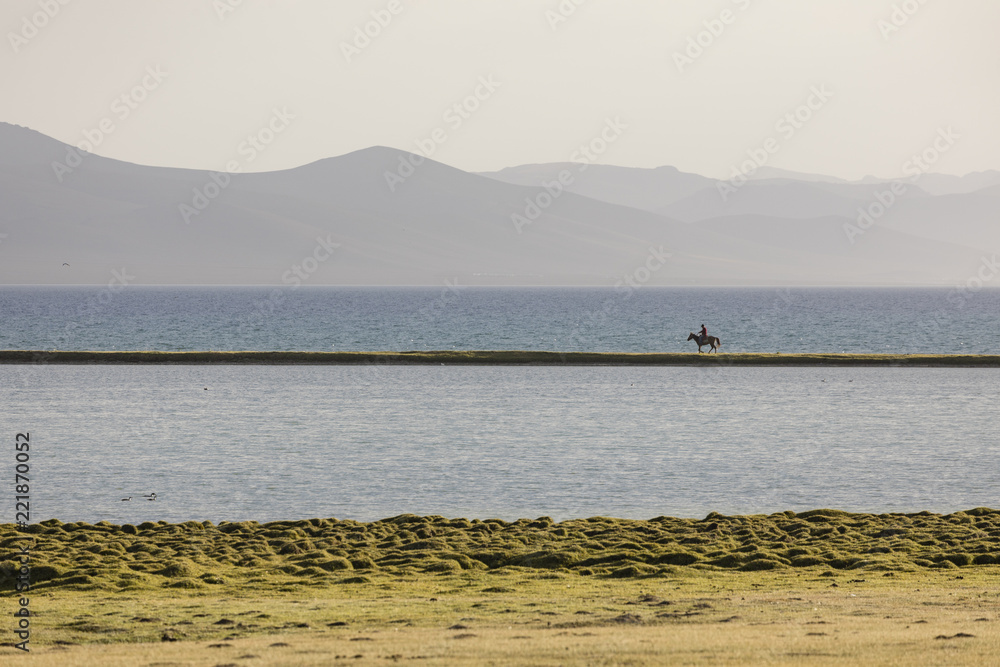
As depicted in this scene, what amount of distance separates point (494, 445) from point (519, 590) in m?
13.8

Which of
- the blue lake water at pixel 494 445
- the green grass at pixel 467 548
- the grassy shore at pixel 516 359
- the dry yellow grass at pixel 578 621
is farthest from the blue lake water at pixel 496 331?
the dry yellow grass at pixel 578 621

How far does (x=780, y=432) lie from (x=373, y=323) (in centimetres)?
8502

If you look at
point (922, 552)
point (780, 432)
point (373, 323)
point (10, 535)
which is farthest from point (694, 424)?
point (373, 323)

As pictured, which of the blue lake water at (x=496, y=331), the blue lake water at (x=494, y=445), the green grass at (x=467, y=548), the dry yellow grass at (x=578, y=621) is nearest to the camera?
the dry yellow grass at (x=578, y=621)

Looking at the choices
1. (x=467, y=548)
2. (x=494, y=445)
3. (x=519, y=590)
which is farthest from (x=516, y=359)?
(x=519, y=590)

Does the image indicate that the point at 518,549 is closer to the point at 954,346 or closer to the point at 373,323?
the point at 954,346

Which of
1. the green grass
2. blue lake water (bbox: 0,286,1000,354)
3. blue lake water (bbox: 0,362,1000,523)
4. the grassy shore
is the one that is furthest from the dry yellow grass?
blue lake water (bbox: 0,286,1000,354)

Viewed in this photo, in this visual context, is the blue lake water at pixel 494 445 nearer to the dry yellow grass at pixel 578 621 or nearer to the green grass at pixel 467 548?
the green grass at pixel 467 548

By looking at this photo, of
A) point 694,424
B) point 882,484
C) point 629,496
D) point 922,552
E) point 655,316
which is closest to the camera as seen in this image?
point 922,552

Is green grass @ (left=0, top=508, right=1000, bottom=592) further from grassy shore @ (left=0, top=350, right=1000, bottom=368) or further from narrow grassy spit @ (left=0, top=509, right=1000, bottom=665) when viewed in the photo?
grassy shore @ (left=0, top=350, right=1000, bottom=368)

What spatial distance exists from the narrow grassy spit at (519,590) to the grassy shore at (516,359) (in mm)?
35997

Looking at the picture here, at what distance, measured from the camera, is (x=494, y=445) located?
29.0 meters

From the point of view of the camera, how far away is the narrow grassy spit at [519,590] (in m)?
11.0

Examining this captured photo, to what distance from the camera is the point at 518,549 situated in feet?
57.0
